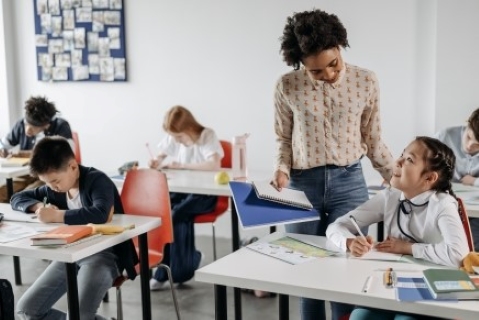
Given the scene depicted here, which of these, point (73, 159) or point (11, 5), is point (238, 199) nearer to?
point (73, 159)

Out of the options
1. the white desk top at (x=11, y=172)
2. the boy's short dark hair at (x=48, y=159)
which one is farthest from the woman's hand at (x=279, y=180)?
the white desk top at (x=11, y=172)

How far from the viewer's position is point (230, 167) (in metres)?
4.21

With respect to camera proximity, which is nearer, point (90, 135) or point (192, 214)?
point (192, 214)

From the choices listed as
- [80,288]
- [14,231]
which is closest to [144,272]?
[80,288]

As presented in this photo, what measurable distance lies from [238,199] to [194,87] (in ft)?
9.04

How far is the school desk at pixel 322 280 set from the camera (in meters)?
1.64

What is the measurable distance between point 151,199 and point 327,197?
3.26ft

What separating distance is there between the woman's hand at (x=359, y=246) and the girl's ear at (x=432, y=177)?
0.97 feet

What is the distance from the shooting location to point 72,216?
263 centimetres

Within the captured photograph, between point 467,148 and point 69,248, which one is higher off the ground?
point 467,148

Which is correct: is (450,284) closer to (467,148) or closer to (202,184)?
(467,148)

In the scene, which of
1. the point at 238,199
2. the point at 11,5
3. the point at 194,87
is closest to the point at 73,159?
the point at 238,199

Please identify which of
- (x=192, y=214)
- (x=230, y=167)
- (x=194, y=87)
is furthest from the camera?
(x=194, y=87)

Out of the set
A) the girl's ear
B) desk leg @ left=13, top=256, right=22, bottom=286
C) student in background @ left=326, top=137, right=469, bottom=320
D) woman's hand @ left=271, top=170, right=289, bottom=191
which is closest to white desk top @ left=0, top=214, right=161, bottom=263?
woman's hand @ left=271, top=170, right=289, bottom=191
